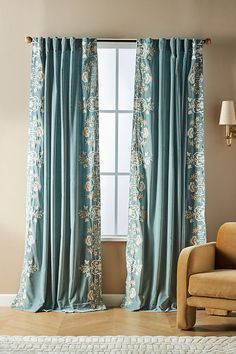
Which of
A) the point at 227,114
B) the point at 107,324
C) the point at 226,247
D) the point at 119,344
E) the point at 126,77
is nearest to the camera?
the point at 119,344

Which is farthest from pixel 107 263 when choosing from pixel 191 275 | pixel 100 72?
pixel 100 72

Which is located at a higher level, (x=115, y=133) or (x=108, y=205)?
(x=115, y=133)

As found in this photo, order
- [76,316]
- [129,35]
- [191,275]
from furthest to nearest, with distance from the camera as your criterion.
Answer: [129,35]
[76,316]
[191,275]

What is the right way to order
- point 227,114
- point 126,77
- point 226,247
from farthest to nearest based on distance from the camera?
point 126,77, point 227,114, point 226,247

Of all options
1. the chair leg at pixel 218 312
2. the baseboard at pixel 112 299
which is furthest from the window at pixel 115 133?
the chair leg at pixel 218 312

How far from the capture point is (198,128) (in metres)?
6.07

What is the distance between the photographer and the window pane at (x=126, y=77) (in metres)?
6.32

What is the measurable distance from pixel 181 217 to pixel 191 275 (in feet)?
2.84

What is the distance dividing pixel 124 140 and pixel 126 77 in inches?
21.6

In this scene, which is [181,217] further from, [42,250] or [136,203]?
[42,250]

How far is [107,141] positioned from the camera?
638cm

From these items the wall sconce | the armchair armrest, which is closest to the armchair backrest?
the armchair armrest

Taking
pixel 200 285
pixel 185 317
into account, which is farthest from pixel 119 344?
pixel 200 285

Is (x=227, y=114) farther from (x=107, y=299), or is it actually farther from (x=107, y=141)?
(x=107, y=299)
